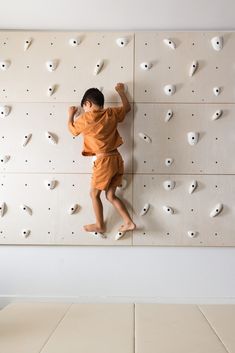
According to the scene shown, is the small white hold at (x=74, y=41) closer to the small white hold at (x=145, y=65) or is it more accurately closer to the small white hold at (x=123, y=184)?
the small white hold at (x=145, y=65)

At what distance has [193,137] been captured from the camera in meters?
2.32

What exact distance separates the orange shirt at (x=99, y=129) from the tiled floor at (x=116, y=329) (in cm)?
95

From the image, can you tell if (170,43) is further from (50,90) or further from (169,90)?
(50,90)

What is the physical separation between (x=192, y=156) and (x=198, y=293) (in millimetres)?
897

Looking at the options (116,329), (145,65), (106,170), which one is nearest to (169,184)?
(106,170)

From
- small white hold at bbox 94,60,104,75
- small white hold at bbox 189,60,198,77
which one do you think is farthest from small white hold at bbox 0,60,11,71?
small white hold at bbox 189,60,198,77

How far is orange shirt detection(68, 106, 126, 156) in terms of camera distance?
216 cm

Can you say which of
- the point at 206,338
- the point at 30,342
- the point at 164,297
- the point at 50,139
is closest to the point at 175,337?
the point at 206,338

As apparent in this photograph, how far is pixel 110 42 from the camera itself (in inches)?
93.3

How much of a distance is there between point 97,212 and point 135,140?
0.54 meters

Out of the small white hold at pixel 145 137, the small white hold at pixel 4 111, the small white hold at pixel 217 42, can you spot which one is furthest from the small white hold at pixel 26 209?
the small white hold at pixel 217 42

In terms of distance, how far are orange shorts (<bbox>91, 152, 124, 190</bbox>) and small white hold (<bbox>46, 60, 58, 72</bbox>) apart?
0.69 meters

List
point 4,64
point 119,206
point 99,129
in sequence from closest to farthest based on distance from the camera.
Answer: point 99,129
point 119,206
point 4,64

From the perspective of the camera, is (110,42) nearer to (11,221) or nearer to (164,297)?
(11,221)
